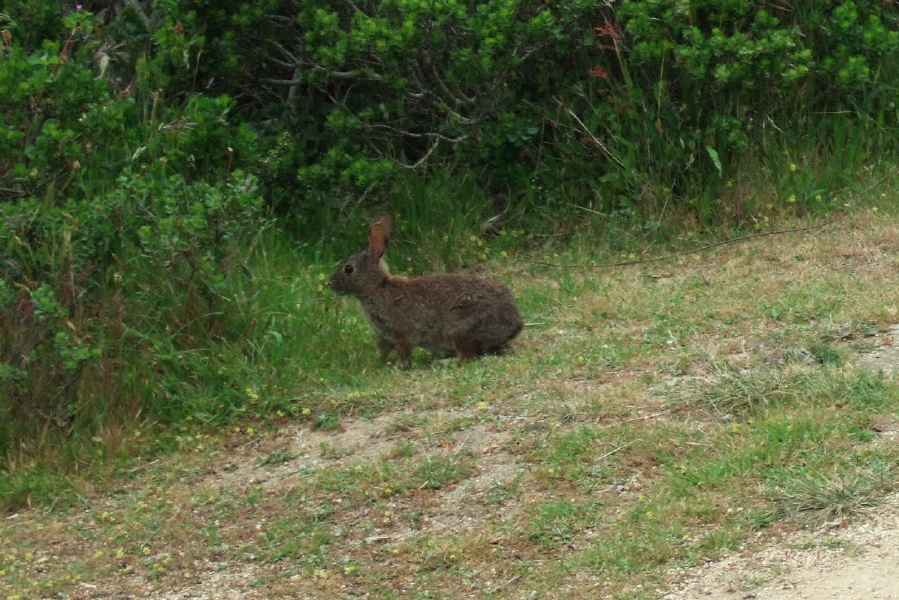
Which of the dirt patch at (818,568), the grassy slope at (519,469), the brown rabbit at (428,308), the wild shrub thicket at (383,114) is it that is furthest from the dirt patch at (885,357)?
the wild shrub thicket at (383,114)

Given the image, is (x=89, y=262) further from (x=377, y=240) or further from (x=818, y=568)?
(x=818, y=568)

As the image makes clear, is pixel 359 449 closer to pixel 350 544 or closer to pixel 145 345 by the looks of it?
pixel 350 544

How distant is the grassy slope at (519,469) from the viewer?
5234 mm

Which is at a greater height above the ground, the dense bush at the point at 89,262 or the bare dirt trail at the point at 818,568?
the dense bush at the point at 89,262

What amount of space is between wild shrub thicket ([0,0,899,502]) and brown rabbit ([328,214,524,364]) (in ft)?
2.51

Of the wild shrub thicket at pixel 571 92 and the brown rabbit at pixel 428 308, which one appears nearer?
the brown rabbit at pixel 428 308

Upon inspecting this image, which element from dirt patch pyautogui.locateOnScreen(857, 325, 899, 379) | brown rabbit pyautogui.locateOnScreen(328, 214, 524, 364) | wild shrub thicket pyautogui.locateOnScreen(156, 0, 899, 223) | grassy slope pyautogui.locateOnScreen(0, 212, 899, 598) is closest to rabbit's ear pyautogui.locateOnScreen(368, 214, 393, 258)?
brown rabbit pyautogui.locateOnScreen(328, 214, 524, 364)

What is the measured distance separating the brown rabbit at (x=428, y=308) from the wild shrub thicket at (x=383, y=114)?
2.51ft

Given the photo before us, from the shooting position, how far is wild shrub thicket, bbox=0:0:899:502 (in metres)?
7.52

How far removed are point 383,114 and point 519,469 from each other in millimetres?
4846

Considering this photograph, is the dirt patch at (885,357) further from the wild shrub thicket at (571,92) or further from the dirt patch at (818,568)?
the wild shrub thicket at (571,92)

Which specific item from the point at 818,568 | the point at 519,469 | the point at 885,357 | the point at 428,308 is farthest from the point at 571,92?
the point at 818,568

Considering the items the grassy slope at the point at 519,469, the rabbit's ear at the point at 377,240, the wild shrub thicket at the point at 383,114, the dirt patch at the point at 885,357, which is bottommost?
the grassy slope at the point at 519,469

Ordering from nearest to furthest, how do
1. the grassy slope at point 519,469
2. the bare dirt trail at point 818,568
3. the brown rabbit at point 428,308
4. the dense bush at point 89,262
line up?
the bare dirt trail at point 818,568 < the grassy slope at point 519,469 < the dense bush at point 89,262 < the brown rabbit at point 428,308
